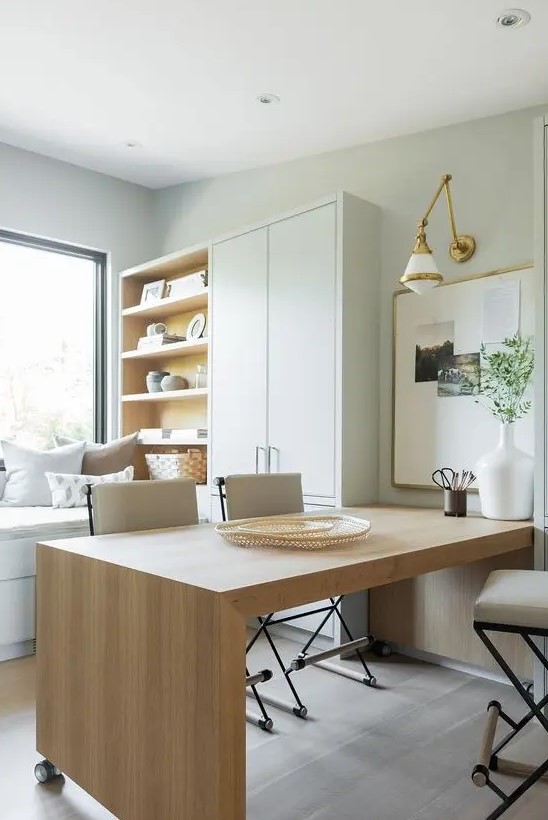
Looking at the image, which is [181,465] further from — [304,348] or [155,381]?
[304,348]

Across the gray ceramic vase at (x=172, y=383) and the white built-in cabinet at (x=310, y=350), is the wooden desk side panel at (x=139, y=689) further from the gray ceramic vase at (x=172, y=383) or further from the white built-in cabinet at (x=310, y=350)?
the gray ceramic vase at (x=172, y=383)

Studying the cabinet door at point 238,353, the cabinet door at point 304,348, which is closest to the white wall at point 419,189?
the cabinet door at point 304,348

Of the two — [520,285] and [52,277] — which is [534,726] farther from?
[52,277]

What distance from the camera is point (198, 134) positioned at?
373cm

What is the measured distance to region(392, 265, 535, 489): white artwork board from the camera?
2990mm

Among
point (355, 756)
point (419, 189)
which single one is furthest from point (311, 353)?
point (355, 756)

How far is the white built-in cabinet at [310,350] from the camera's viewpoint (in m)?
3.28

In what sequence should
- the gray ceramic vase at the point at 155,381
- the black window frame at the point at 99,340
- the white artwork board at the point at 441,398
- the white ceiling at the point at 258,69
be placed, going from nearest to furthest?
1. the white ceiling at the point at 258,69
2. the white artwork board at the point at 441,398
3. the gray ceramic vase at the point at 155,381
4. the black window frame at the point at 99,340

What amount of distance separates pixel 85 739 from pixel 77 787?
299mm

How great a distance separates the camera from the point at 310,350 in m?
3.39

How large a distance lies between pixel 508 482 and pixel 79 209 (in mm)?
3352

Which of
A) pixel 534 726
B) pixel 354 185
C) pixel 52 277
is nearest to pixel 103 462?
pixel 52 277

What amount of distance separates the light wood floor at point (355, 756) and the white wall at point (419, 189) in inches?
36.5

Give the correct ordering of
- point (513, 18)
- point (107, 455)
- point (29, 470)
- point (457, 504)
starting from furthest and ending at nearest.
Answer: point (107, 455), point (29, 470), point (457, 504), point (513, 18)
